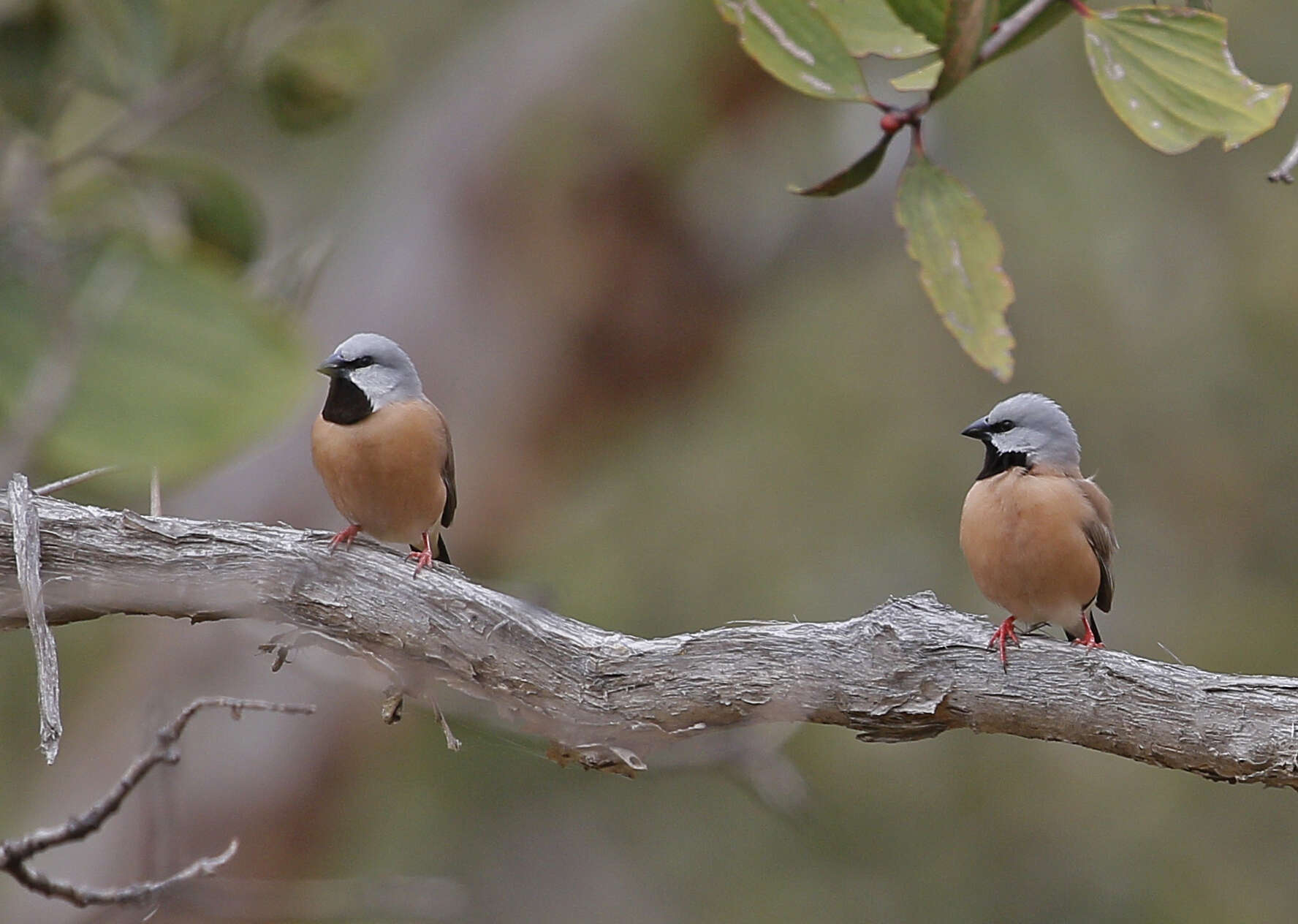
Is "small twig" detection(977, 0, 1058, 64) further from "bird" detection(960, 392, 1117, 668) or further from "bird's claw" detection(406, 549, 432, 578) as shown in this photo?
"bird's claw" detection(406, 549, 432, 578)

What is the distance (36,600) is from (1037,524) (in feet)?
5.04

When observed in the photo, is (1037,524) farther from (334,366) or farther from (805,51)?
→ (334,366)

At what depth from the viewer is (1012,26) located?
1850 millimetres

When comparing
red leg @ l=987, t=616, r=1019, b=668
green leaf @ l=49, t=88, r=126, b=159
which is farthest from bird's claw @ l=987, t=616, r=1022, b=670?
green leaf @ l=49, t=88, r=126, b=159

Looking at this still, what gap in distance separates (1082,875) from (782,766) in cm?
336

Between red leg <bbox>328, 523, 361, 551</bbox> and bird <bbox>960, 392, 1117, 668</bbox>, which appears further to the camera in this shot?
bird <bbox>960, 392, 1117, 668</bbox>

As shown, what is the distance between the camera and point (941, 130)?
5.60m

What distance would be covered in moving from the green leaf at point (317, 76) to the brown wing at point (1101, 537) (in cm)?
214

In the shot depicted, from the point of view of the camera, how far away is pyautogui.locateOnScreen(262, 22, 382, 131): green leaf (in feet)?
12.2

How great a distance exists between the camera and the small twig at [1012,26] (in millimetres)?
1815

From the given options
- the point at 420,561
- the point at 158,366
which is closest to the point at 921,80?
the point at 420,561

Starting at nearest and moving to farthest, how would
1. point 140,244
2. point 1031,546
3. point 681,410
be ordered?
1. point 1031,546
2. point 140,244
3. point 681,410

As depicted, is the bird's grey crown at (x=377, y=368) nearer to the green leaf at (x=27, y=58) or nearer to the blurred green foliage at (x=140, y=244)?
the blurred green foliage at (x=140, y=244)

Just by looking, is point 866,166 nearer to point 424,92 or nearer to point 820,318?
point 424,92
